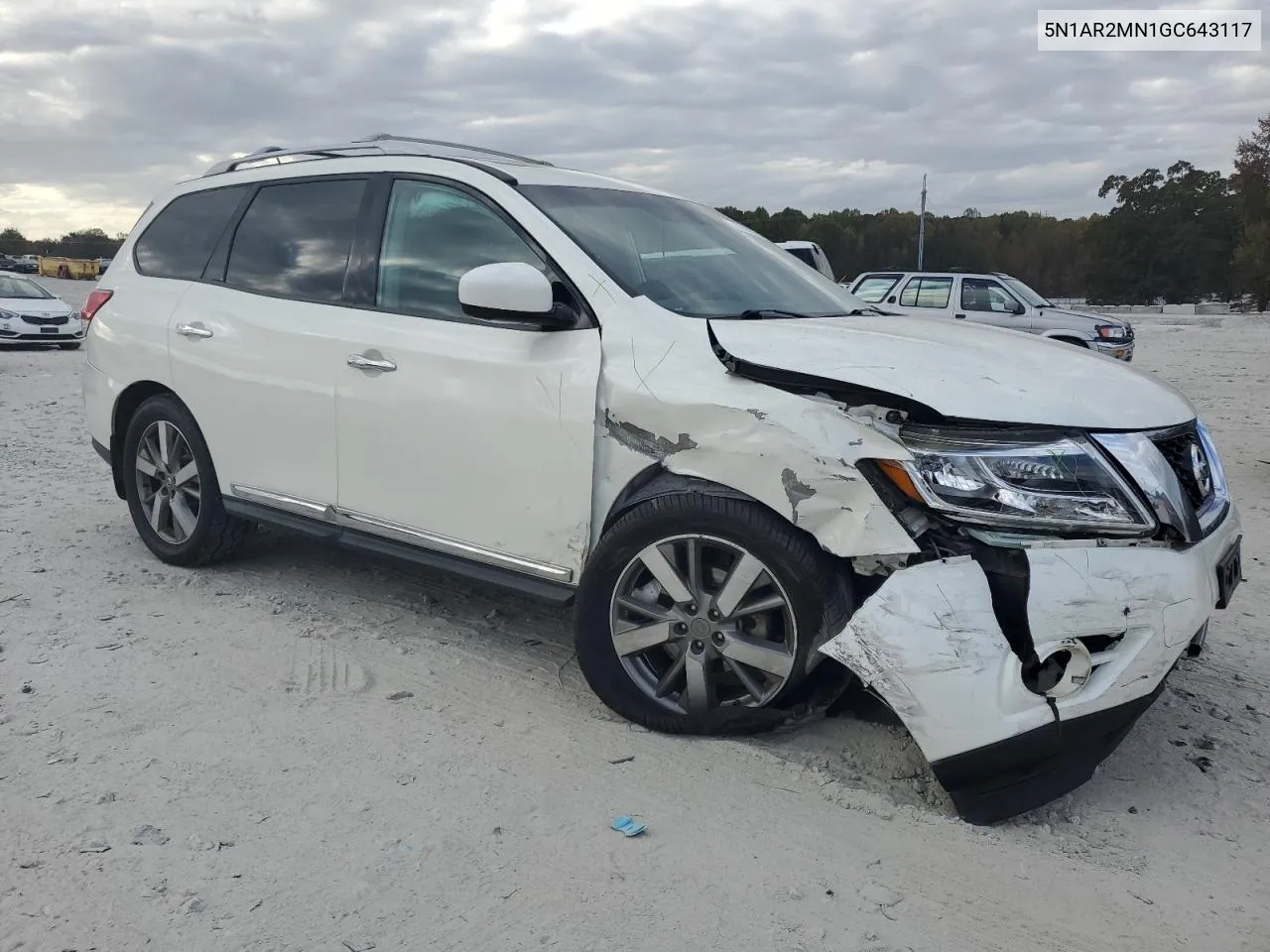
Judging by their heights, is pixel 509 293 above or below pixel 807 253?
A: below

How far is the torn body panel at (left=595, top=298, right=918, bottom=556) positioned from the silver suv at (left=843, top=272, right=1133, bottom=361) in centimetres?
1365

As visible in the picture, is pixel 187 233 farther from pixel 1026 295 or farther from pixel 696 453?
pixel 1026 295

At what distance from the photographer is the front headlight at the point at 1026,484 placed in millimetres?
2617

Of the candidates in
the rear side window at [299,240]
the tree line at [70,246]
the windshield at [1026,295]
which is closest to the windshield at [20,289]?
the rear side window at [299,240]

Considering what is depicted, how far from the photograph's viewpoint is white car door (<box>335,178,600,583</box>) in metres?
3.32

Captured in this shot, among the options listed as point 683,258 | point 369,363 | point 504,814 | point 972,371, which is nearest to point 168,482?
point 369,363

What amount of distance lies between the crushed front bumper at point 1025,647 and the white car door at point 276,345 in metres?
2.36

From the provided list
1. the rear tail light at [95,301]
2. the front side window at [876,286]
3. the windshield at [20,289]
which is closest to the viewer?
the rear tail light at [95,301]

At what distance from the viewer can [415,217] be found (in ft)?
12.8

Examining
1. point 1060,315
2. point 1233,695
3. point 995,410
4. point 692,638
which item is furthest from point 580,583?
point 1060,315

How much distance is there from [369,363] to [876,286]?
15.5m

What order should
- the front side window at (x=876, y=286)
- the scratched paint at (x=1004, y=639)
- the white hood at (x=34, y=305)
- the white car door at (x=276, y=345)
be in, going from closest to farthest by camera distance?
1. the scratched paint at (x=1004, y=639)
2. the white car door at (x=276, y=345)
3. the front side window at (x=876, y=286)
4. the white hood at (x=34, y=305)

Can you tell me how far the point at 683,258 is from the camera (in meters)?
3.77

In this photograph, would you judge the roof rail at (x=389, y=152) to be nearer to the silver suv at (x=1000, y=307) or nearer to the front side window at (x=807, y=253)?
the front side window at (x=807, y=253)
